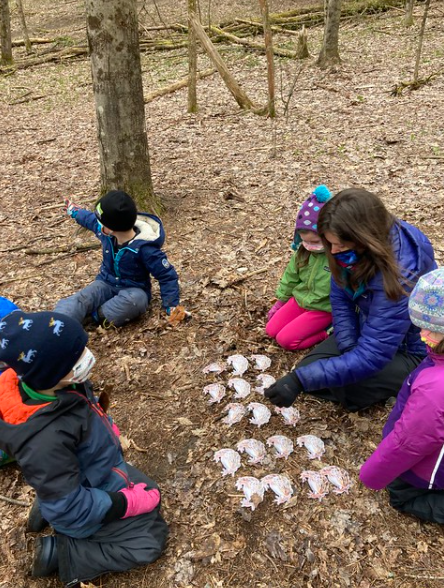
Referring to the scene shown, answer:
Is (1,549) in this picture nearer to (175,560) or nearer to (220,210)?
(175,560)

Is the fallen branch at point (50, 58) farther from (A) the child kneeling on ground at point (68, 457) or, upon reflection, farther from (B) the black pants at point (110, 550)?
(B) the black pants at point (110, 550)

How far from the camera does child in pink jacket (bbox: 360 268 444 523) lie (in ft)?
6.93

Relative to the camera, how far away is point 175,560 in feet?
8.58

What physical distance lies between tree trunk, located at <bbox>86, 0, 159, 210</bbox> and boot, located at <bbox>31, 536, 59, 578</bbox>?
397cm

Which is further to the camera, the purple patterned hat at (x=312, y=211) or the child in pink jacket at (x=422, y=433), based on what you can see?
the purple patterned hat at (x=312, y=211)

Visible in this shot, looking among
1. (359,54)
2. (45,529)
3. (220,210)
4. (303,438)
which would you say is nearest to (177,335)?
(303,438)

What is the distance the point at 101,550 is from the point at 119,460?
0.46 meters

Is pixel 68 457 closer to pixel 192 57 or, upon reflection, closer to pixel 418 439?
pixel 418 439

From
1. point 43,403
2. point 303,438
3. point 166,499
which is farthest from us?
point 303,438

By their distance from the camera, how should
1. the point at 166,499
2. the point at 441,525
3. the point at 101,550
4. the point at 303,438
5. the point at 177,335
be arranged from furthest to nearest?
the point at 177,335 < the point at 303,438 < the point at 166,499 < the point at 441,525 < the point at 101,550

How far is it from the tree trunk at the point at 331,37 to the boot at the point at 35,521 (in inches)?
446

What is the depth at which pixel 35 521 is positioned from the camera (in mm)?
2730

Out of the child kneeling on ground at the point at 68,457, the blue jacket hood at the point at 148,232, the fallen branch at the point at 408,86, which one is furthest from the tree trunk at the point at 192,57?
the child kneeling on ground at the point at 68,457

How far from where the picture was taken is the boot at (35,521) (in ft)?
8.95
